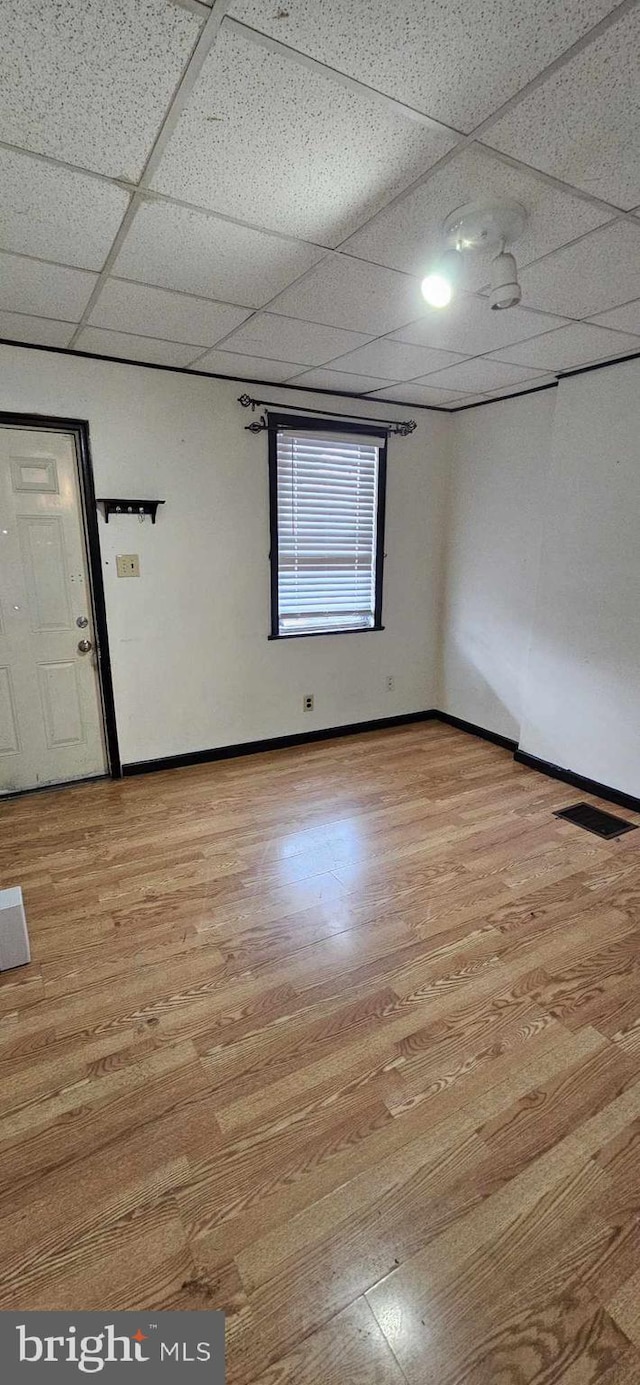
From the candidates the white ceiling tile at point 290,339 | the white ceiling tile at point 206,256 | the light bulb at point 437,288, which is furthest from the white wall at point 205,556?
the light bulb at point 437,288

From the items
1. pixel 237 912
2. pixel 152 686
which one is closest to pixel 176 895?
pixel 237 912

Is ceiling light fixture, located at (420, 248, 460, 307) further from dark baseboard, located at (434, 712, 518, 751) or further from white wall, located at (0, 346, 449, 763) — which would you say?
dark baseboard, located at (434, 712, 518, 751)

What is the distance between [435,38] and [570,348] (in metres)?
2.07

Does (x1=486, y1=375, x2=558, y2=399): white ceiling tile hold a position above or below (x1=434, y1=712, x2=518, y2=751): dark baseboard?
above

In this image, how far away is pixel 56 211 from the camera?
5.54 ft

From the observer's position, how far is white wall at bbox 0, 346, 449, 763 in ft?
10.4

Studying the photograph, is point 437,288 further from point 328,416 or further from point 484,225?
point 328,416

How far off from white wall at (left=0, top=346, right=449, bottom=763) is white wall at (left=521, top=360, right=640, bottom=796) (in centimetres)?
120

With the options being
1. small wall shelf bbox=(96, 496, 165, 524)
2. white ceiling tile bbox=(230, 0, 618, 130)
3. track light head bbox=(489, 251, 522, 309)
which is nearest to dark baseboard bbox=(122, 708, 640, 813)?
small wall shelf bbox=(96, 496, 165, 524)

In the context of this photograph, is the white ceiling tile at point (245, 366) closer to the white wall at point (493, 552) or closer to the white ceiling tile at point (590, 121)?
the white wall at point (493, 552)

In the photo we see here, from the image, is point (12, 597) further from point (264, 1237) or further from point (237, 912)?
point (264, 1237)

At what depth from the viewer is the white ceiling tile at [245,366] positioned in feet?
10.0

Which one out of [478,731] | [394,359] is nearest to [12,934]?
[394,359]

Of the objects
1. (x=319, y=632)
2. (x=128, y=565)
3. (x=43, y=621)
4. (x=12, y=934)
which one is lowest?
(x=12, y=934)
